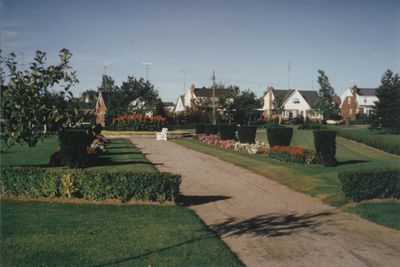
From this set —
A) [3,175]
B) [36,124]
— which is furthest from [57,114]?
[3,175]

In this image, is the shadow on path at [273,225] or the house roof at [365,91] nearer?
the shadow on path at [273,225]

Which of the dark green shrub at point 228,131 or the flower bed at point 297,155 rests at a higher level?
the dark green shrub at point 228,131

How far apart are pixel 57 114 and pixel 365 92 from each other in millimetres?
91393

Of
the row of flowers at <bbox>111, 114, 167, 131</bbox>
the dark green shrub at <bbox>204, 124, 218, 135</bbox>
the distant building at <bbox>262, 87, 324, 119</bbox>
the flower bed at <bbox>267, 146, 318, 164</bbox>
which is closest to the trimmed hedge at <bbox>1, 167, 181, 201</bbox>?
the flower bed at <bbox>267, 146, 318, 164</bbox>

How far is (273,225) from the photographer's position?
1170cm

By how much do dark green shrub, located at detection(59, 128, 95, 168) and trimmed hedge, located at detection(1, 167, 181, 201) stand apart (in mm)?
6915

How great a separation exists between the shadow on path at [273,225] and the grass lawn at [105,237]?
71 cm

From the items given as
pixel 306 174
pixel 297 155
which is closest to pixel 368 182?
pixel 306 174

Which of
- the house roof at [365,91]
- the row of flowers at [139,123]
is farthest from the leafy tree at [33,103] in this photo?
the house roof at [365,91]

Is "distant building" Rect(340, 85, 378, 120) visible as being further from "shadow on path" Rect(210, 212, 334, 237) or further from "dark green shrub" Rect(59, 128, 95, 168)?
"shadow on path" Rect(210, 212, 334, 237)

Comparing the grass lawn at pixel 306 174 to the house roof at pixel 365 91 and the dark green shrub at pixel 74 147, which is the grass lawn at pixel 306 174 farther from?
the house roof at pixel 365 91

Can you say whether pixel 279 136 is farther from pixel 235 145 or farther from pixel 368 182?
pixel 368 182

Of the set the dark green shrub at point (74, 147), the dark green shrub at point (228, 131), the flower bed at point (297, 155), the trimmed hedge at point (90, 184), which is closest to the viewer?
the trimmed hedge at point (90, 184)

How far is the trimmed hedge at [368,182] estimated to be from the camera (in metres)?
14.5
